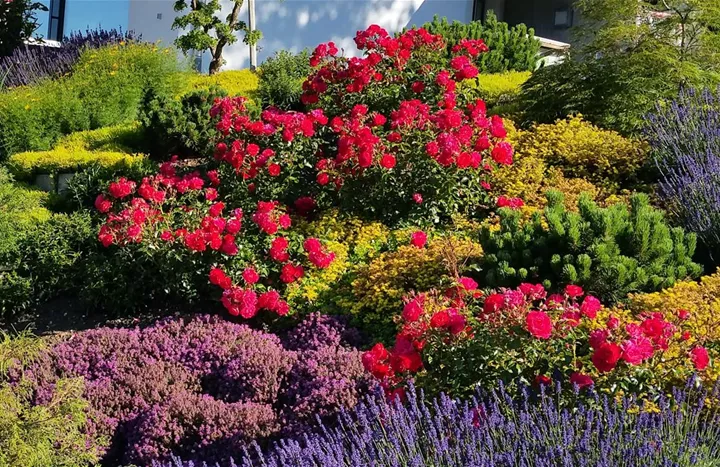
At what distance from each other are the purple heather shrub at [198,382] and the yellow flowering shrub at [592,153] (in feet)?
10.3

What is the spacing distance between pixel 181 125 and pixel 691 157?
541 centimetres

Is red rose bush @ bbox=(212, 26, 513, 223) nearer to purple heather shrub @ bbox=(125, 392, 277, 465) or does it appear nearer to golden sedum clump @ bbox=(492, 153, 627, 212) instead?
golden sedum clump @ bbox=(492, 153, 627, 212)

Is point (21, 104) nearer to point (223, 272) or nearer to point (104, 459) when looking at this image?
point (223, 272)

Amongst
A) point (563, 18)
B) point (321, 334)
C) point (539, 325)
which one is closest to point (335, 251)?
point (321, 334)

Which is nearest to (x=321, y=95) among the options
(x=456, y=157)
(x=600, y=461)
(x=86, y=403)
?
(x=456, y=157)

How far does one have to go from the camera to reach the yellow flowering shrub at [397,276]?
4.95 meters

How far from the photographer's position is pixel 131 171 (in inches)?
304

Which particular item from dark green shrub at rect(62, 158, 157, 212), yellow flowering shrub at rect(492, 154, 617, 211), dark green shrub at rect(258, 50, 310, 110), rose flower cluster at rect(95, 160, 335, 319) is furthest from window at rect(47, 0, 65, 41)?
yellow flowering shrub at rect(492, 154, 617, 211)

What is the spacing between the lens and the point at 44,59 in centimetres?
1470

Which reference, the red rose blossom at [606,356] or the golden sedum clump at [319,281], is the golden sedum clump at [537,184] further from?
the red rose blossom at [606,356]

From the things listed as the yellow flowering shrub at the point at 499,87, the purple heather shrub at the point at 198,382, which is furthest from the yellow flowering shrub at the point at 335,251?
the yellow flowering shrub at the point at 499,87

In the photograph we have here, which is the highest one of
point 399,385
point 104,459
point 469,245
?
point 469,245

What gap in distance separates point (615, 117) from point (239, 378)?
4.93 meters

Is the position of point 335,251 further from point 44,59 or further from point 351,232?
point 44,59
